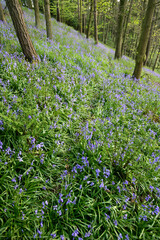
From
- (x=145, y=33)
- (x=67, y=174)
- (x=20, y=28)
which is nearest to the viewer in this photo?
(x=67, y=174)

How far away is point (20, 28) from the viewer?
443 cm

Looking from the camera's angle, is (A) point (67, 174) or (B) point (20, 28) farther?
(B) point (20, 28)

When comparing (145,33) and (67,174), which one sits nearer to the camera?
(67,174)

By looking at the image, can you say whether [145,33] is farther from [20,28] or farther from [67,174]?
[67,174]

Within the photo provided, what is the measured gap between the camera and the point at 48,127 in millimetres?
3221

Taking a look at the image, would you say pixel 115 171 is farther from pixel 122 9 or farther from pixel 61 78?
pixel 122 9

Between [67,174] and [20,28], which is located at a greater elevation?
[20,28]

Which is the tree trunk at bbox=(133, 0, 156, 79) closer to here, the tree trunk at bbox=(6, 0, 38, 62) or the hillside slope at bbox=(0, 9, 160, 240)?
the hillside slope at bbox=(0, 9, 160, 240)

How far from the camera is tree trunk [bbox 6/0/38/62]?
13.6 ft

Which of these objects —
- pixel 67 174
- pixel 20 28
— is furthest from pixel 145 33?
pixel 67 174

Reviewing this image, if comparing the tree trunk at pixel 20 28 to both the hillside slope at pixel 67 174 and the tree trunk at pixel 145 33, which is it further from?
the tree trunk at pixel 145 33

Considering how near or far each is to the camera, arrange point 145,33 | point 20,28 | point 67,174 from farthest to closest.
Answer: point 145,33 → point 20,28 → point 67,174

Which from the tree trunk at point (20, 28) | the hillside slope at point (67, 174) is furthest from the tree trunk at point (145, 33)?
the tree trunk at point (20, 28)

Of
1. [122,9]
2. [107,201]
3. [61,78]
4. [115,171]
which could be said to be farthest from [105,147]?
[122,9]
